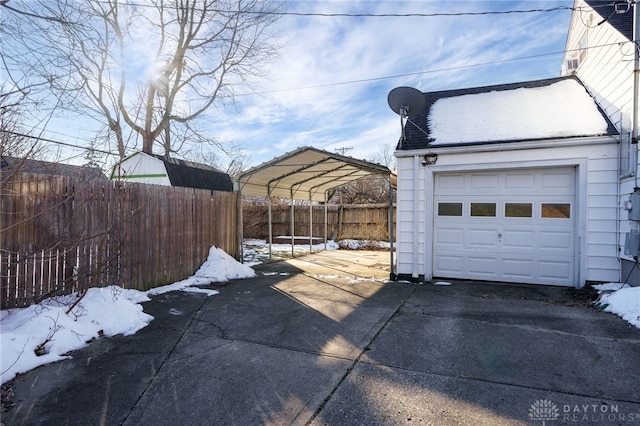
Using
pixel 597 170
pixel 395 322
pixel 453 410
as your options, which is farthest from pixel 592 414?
pixel 597 170

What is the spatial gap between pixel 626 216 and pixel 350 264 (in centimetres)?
617

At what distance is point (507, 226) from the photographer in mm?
6625

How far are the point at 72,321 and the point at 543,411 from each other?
4.85 meters

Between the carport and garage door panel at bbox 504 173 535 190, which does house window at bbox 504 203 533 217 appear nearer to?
garage door panel at bbox 504 173 535 190

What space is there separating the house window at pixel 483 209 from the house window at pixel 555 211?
33.0 inches

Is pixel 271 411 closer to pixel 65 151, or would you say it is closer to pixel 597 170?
pixel 65 151

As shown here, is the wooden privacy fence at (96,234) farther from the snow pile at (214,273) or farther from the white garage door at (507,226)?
the white garage door at (507,226)

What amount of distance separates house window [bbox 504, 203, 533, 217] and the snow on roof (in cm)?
128

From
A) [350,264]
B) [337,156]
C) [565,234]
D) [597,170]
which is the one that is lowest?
[350,264]

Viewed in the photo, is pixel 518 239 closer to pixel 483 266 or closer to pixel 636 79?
pixel 483 266

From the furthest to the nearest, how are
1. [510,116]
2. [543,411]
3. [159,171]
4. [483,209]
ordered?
[159,171]
[510,116]
[483,209]
[543,411]

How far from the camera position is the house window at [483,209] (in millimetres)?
6743

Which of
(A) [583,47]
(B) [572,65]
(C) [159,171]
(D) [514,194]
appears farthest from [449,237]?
(C) [159,171]

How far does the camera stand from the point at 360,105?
1355 centimetres
